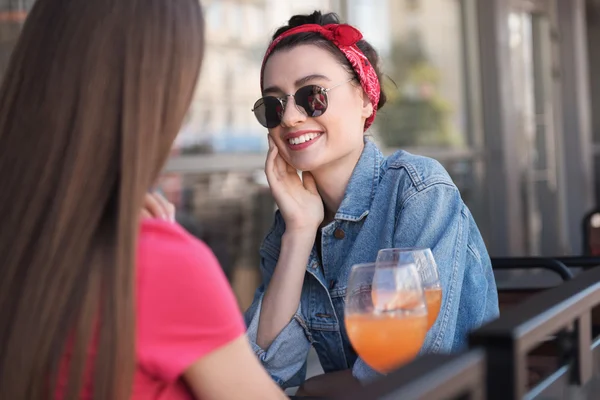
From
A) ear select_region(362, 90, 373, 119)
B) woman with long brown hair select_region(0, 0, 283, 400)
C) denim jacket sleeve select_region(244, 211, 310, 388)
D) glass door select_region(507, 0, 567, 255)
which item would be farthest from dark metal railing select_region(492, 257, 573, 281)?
glass door select_region(507, 0, 567, 255)

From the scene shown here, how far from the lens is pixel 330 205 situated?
2289 mm

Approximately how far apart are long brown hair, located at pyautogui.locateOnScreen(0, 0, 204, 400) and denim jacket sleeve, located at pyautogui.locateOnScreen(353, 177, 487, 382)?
2.82ft

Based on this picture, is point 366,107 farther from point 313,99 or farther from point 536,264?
point 536,264

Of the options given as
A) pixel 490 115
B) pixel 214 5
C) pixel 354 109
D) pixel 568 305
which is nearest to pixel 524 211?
pixel 490 115

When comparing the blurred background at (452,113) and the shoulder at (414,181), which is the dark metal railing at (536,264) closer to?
the shoulder at (414,181)

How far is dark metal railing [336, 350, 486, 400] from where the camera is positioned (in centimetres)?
87

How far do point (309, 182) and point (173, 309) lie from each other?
3.85ft

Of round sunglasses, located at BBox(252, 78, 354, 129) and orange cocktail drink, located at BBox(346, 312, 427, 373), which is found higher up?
round sunglasses, located at BBox(252, 78, 354, 129)

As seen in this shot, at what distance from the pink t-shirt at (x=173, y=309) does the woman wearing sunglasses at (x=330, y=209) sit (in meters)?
0.86

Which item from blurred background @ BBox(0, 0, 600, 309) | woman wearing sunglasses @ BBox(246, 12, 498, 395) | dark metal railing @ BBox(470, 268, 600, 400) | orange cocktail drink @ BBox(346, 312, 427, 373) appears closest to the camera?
dark metal railing @ BBox(470, 268, 600, 400)

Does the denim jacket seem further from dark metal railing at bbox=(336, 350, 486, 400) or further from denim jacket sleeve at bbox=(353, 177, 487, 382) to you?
dark metal railing at bbox=(336, 350, 486, 400)

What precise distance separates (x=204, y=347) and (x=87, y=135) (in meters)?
0.30

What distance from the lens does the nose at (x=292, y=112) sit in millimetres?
2186

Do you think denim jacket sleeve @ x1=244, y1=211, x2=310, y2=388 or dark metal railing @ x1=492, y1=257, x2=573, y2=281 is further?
dark metal railing @ x1=492, y1=257, x2=573, y2=281
